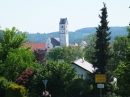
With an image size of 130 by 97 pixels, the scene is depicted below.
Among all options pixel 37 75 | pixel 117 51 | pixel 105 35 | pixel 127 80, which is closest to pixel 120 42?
pixel 117 51

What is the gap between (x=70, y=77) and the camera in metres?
A: 38.4

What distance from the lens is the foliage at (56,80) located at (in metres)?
37.6

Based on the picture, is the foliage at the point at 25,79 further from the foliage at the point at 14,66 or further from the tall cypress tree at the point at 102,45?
the tall cypress tree at the point at 102,45

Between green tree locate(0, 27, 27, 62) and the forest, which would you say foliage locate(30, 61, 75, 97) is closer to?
the forest

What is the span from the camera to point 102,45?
44438 millimetres

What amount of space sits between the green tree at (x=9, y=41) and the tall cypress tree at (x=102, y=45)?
956 cm

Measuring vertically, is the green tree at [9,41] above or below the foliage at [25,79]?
above

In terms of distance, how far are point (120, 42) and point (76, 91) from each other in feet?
98.1

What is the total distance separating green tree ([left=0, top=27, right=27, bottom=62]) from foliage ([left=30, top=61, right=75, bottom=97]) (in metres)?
9.90

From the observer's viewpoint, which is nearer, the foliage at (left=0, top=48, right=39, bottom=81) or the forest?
the forest

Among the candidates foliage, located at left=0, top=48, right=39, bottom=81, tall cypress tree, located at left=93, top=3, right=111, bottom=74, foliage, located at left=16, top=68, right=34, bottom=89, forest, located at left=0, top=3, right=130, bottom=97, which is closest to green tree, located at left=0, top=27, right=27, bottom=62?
forest, located at left=0, top=3, right=130, bottom=97

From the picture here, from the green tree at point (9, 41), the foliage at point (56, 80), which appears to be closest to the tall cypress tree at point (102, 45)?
the foliage at point (56, 80)

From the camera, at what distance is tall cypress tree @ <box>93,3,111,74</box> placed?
4403 centimetres

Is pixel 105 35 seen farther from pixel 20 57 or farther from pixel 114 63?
pixel 114 63
